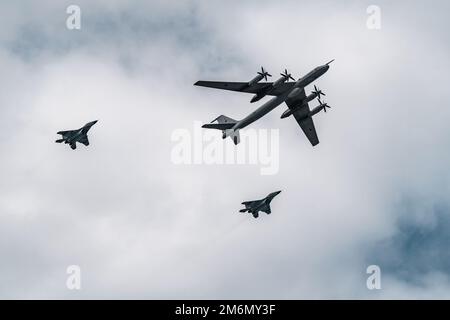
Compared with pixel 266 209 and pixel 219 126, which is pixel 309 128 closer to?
pixel 219 126

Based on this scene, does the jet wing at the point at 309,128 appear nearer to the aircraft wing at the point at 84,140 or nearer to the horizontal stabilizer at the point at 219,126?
the horizontal stabilizer at the point at 219,126

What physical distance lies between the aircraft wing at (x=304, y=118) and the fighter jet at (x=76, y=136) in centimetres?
3343

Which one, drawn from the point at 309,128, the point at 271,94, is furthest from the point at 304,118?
the point at 271,94

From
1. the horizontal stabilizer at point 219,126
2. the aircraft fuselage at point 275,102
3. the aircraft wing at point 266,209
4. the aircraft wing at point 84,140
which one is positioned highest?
the aircraft fuselage at point 275,102

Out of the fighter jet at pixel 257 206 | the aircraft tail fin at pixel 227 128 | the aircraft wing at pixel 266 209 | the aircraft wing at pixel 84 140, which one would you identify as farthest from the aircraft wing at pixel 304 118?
the aircraft wing at pixel 84 140

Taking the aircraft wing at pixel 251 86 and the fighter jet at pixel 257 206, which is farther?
the fighter jet at pixel 257 206

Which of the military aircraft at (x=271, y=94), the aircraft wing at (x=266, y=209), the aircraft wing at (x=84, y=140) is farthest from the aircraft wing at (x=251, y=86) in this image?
the aircraft wing at (x=84, y=140)

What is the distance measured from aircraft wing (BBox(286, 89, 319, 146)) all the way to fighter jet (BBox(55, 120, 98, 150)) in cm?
3343

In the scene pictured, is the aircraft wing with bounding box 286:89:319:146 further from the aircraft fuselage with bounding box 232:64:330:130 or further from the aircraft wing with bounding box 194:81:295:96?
the aircraft wing with bounding box 194:81:295:96

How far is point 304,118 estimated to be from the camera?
13662 centimetres

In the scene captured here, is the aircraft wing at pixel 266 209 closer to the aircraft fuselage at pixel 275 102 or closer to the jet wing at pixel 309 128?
the aircraft fuselage at pixel 275 102

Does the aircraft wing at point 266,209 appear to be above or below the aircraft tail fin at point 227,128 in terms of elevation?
below

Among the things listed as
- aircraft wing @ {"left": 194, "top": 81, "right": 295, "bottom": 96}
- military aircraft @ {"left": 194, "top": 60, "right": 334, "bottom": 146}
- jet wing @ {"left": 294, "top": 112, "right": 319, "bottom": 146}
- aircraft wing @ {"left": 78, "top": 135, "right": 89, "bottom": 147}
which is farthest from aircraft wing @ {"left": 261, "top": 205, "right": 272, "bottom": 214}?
aircraft wing @ {"left": 78, "top": 135, "right": 89, "bottom": 147}

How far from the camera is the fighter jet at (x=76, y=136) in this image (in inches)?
5162
